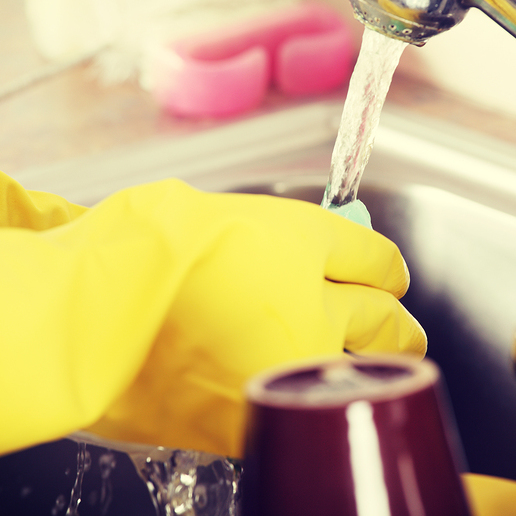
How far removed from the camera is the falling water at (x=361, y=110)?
0.34 m

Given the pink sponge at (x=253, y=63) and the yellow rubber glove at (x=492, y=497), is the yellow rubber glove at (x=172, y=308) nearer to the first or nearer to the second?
the yellow rubber glove at (x=492, y=497)

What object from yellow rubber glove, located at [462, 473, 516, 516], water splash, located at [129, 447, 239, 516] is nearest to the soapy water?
water splash, located at [129, 447, 239, 516]

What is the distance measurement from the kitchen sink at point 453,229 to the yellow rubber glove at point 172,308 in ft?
0.78

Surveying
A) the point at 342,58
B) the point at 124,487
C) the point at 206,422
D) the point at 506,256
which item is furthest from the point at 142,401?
the point at 342,58

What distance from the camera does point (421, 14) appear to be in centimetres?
28

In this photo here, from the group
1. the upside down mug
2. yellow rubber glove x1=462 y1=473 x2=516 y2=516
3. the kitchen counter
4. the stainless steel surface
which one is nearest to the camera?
the upside down mug

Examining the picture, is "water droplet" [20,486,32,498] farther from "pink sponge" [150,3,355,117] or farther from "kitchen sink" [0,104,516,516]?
"pink sponge" [150,3,355,117]

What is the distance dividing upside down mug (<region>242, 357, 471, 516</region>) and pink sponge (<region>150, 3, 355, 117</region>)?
507 millimetres

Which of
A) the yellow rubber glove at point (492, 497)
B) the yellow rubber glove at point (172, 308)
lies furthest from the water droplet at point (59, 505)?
the yellow rubber glove at point (492, 497)

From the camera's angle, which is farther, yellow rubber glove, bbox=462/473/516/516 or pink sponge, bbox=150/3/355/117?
pink sponge, bbox=150/3/355/117

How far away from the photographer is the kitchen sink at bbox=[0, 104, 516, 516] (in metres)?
0.49

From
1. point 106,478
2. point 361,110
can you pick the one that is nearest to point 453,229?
point 361,110

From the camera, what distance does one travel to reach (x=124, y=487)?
39 centimetres

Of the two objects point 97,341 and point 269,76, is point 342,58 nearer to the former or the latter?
point 269,76
